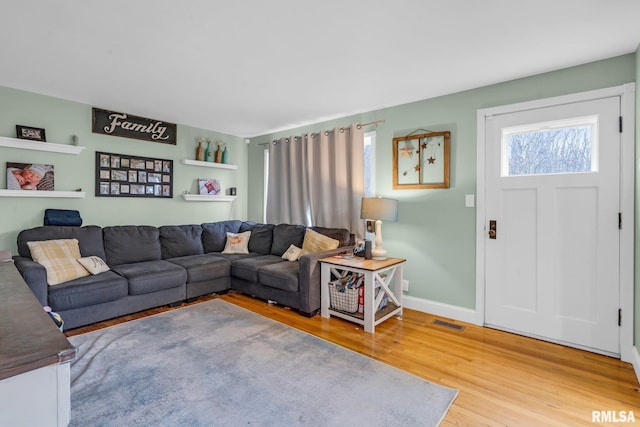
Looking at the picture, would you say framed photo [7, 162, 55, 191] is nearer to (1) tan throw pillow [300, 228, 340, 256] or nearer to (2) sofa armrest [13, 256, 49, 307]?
(2) sofa armrest [13, 256, 49, 307]

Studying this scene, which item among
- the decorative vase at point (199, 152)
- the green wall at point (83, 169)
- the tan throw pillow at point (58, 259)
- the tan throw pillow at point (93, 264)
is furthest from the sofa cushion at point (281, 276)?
the decorative vase at point (199, 152)

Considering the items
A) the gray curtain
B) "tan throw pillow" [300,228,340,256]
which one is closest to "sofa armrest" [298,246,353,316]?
"tan throw pillow" [300,228,340,256]

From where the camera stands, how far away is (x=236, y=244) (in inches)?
173

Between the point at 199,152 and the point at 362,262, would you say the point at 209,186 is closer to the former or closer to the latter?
the point at 199,152

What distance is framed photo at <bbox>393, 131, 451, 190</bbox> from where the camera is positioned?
129 inches

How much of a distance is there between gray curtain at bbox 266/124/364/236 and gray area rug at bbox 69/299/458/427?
1703mm

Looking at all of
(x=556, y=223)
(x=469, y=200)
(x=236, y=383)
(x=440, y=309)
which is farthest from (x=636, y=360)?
(x=236, y=383)

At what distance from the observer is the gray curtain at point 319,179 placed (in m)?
3.87

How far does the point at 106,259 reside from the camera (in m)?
3.51

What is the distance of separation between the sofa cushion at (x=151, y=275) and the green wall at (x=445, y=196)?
2378mm

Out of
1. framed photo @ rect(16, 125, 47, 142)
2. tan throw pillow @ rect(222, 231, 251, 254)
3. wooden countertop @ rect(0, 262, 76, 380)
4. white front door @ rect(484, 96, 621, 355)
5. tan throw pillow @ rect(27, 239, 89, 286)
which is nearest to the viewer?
wooden countertop @ rect(0, 262, 76, 380)

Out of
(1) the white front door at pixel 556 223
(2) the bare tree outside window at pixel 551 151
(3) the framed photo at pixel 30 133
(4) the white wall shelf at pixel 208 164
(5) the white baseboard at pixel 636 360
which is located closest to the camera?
(5) the white baseboard at pixel 636 360

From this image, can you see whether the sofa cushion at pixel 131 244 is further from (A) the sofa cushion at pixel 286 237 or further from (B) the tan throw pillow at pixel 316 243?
(B) the tan throw pillow at pixel 316 243

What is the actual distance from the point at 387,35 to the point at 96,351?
3160mm
